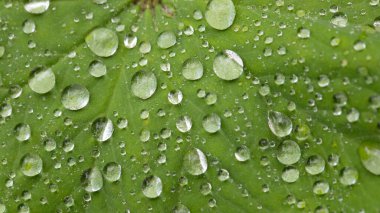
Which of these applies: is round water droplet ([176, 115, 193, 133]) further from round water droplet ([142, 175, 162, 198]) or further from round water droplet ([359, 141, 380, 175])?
round water droplet ([359, 141, 380, 175])

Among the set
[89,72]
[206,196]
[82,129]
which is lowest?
[206,196]

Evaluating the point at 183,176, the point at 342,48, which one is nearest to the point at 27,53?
the point at 183,176

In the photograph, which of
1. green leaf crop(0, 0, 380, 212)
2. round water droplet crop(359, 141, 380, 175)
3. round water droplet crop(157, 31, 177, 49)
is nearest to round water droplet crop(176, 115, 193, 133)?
green leaf crop(0, 0, 380, 212)

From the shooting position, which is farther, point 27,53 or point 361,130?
point 27,53

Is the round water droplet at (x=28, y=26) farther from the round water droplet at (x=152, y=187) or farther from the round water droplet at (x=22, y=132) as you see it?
the round water droplet at (x=152, y=187)

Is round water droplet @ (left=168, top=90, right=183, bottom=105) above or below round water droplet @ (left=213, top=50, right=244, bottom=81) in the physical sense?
below

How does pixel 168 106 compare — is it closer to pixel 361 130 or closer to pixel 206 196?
pixel 206 196
